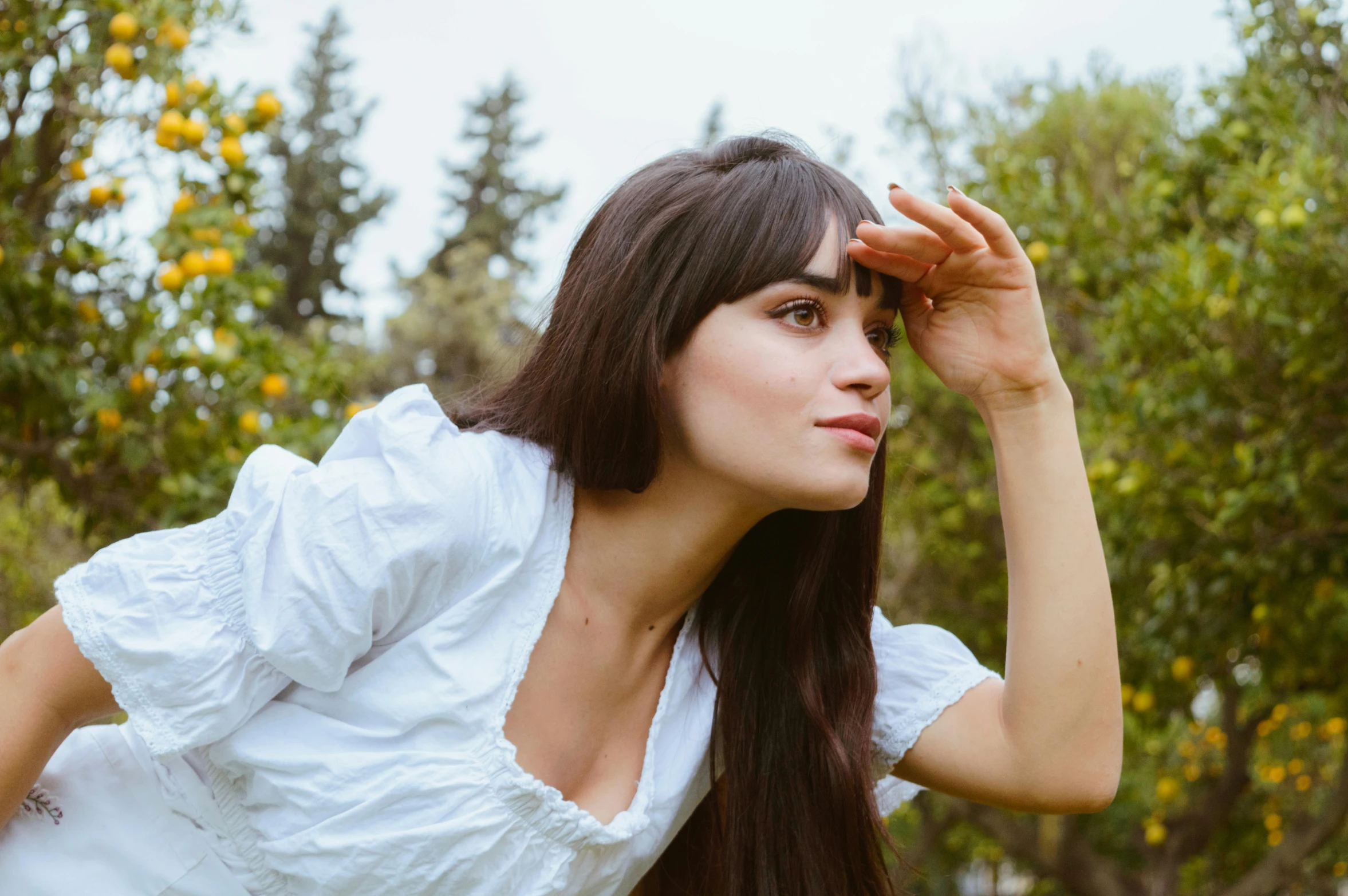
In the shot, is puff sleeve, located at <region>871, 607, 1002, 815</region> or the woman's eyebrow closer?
the woman's eyebrow

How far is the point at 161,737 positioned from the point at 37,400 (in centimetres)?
209

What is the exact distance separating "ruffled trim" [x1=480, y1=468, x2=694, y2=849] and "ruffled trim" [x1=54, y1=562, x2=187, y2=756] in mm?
392

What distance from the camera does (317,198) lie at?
2030 centimetres

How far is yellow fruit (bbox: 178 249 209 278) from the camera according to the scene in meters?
3.14

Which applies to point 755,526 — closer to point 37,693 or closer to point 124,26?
point 37,693

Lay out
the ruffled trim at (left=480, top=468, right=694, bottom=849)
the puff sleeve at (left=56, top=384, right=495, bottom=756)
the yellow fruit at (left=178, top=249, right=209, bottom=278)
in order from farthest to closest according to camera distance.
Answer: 1. the yellow fruit at (left=178, top=249, right=209, bottom=278)
2. the ruffled trim at (left=480, top=468, right=694, bottom=849)
3. the puff sleeve at (left=56, top=384, right=495, bottom=756)

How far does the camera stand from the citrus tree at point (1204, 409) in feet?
10.8

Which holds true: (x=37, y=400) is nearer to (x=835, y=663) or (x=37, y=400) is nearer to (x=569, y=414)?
(x=569, y=414)

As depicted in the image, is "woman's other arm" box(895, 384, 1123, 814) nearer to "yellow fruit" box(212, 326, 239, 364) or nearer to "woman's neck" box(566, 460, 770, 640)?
"woman's neck" box(566, 460, 770, 640)

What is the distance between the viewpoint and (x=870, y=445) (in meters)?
1.54

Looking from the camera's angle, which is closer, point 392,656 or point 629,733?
A: point 392,656

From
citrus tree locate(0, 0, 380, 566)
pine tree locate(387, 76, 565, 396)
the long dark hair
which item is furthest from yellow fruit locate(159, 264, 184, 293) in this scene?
pine tree locate(387, 76, 565, 396)

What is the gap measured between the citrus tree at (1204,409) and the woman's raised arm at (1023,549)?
1446 mm

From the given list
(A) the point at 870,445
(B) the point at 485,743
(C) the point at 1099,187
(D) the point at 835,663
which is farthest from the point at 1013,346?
(C) the point at 1099,187
